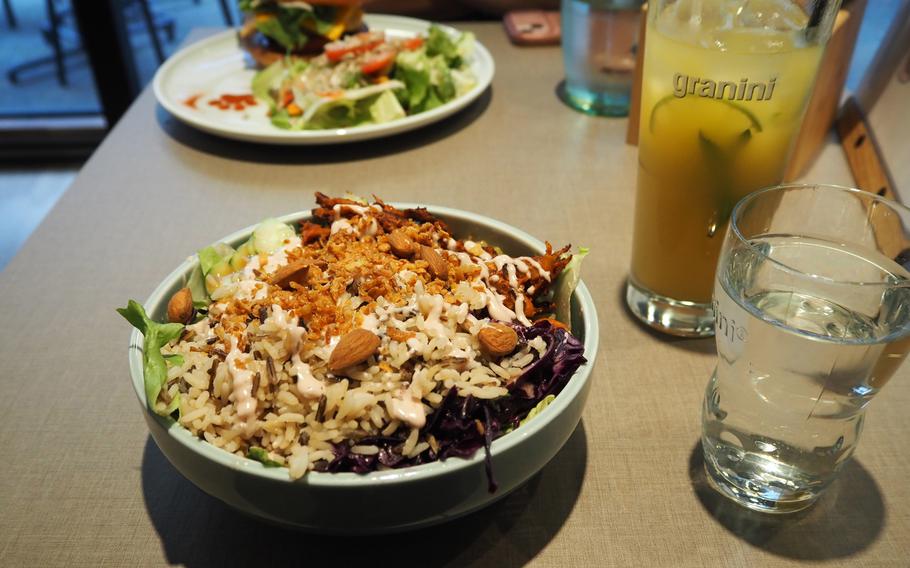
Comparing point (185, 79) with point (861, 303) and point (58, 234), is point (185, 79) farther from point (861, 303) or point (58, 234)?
point (861, 303)

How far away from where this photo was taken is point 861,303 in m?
0.74

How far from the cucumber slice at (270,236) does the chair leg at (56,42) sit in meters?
3.52

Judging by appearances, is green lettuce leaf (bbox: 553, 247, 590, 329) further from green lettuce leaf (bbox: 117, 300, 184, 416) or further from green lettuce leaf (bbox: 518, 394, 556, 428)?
green lettuce leaf (bbox: 117, 300, 184, 416)

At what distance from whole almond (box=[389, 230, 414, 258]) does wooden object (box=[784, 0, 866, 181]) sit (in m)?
0.83

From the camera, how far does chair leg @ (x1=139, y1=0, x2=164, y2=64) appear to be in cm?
366

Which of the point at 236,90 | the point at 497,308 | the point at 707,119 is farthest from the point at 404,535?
the point at 236,90

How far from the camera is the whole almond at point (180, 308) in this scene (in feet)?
2.83

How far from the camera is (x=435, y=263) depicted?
894mm

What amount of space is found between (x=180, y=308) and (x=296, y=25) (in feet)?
4.37

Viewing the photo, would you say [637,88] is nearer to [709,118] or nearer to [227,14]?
[709,118]

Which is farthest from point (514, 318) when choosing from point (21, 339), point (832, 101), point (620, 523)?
point (832, 101)

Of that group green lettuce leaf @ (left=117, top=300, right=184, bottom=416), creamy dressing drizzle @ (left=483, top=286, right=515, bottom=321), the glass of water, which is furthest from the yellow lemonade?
green lettuce leaf @ (left=117, top=300, right=184, bottom=416)

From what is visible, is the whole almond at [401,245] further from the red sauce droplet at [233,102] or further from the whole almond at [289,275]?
the red sauce droplet at [233,102]

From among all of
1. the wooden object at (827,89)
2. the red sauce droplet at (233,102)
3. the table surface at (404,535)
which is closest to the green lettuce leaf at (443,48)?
the table surface at (404,535)
